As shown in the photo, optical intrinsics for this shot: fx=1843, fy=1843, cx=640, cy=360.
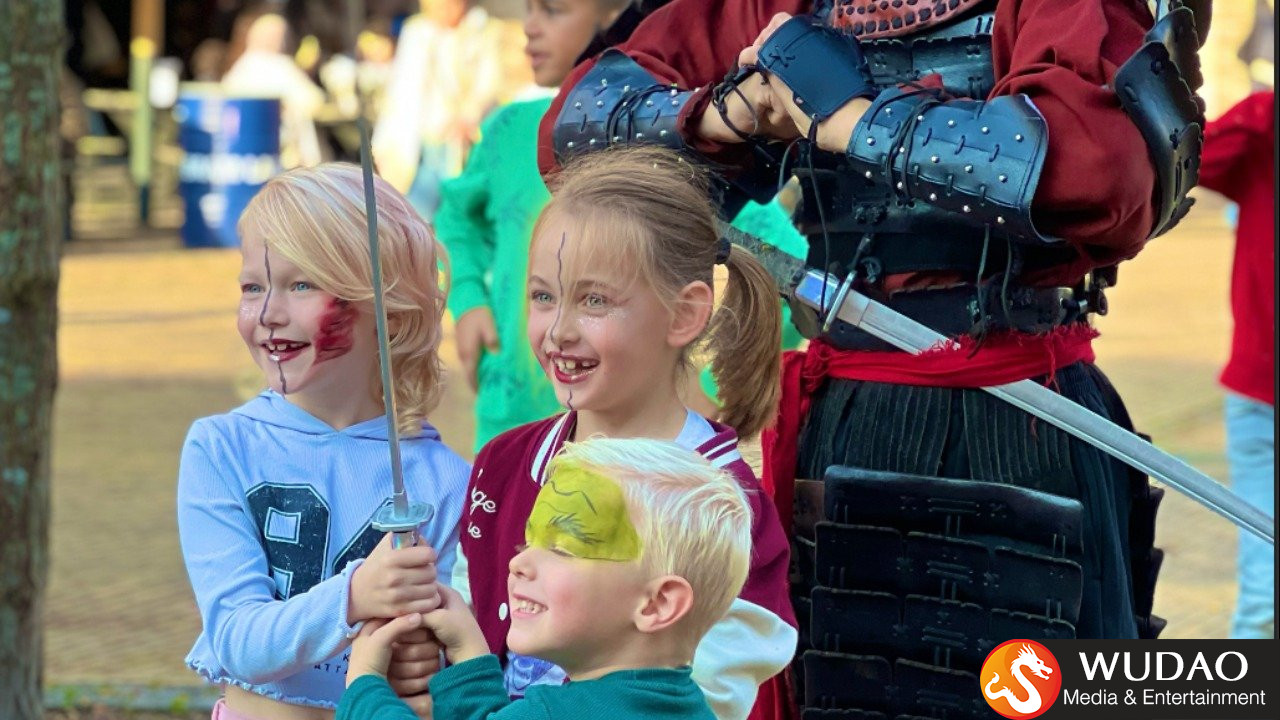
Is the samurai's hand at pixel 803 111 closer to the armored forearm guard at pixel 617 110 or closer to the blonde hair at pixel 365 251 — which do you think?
the armored forearm guard at pixel 617 110

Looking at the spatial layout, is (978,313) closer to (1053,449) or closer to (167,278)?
(1053,449)

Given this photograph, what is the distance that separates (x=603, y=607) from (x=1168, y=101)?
3.31ft

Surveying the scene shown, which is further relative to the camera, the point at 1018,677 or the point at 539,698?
the point at 1018,677

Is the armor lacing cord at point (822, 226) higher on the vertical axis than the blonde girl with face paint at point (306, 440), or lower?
higher

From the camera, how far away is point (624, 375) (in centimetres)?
229

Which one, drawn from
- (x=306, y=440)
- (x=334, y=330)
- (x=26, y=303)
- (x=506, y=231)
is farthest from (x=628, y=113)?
(x=26, y=303)

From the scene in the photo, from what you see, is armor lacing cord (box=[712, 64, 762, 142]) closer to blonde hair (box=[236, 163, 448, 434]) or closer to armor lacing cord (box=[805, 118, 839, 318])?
armor lacing cord (box=[805, 118, 839, 318])

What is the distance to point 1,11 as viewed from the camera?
3715 millimetres

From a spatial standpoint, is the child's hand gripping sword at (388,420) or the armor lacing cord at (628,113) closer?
the child's hand gripping sword at (388,420)

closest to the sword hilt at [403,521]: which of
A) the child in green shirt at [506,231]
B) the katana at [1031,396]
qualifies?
the katana at [1031,396]

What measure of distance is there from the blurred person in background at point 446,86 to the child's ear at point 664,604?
3828 mm

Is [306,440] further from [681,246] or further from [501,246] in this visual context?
[501,246]

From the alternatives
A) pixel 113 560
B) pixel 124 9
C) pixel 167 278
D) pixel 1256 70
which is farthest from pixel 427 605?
pixel 124 9

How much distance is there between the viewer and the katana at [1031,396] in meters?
2.52
